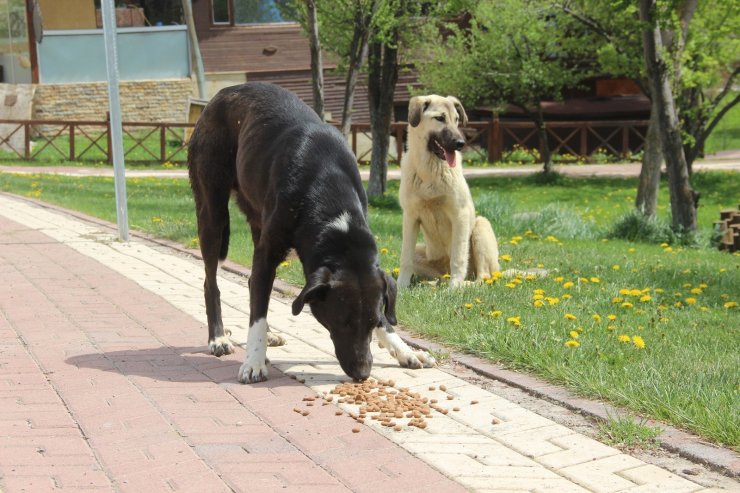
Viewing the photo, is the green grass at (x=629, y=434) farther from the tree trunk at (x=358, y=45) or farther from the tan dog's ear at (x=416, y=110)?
the tree trunk at (x=358, y=45)

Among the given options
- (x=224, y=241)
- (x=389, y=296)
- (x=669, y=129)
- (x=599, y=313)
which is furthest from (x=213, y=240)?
(x=669, y=129)

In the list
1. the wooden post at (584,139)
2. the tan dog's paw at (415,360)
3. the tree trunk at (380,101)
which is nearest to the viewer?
the tan dog's paw at (415,360)

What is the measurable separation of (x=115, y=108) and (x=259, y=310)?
21.4ft

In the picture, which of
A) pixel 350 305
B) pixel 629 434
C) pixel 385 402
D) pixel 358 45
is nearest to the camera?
pixel 629 434

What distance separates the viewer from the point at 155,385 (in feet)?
17.3

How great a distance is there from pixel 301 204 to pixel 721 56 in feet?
62.3

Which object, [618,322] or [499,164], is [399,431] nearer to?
[618,322]

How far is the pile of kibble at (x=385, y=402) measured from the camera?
465 cm

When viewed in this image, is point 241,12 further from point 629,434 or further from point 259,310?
point 629,434

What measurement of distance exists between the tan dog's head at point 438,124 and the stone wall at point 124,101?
22.9m

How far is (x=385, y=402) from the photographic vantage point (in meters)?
4.88

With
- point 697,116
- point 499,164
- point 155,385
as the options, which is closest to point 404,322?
point 155,385

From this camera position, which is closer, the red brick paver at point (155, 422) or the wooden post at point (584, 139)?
the red brick paver at point (155, 422)

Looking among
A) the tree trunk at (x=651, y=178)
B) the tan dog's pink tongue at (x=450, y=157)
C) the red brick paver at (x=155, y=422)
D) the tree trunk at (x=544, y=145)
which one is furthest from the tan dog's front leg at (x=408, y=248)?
the tree trunk at (x=544, y=145)
